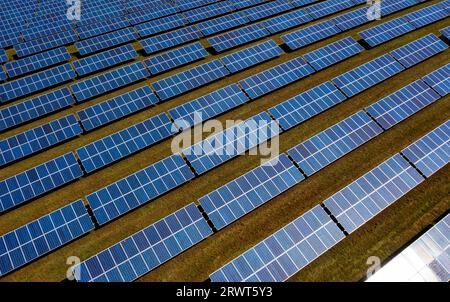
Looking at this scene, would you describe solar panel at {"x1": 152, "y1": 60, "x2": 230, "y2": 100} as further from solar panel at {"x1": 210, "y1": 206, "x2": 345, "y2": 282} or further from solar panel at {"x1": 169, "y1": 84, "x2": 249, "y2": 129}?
solar panel at {"x1": 210, "y1": 206, "x2": 345, "y2": 282}

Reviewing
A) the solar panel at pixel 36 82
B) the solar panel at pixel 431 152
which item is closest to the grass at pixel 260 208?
the solar panel at pixel 431 152

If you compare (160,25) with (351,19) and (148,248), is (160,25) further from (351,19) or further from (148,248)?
(148,248)

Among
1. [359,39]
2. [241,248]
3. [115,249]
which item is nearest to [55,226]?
[115,249]

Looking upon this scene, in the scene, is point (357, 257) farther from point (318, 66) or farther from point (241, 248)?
point (318, 66)

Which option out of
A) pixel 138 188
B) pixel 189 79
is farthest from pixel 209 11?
pixel 138 188

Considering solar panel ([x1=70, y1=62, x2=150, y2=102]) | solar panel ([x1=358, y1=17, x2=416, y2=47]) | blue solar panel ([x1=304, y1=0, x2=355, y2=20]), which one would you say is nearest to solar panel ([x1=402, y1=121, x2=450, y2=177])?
solar panel ([x1=358, y1=17, x2=416, y2=47])

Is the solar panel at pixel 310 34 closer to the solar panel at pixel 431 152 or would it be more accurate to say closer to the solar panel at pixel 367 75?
the solar panel at pixel 367 75

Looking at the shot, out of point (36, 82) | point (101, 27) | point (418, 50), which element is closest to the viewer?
point (36, 82)
